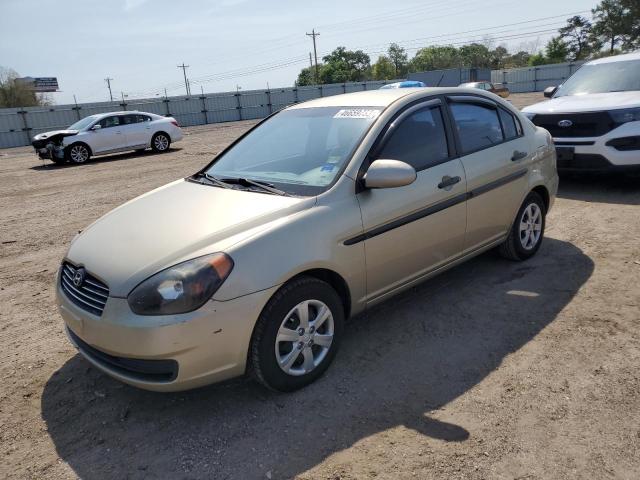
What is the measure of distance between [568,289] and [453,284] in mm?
949

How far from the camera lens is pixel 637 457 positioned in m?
2.51

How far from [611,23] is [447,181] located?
250 ft

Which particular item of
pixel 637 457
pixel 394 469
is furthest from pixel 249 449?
pixel 637 457

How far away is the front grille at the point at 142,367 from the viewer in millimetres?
2754

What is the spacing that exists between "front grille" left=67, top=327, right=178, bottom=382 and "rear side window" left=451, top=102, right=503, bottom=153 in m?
2.81

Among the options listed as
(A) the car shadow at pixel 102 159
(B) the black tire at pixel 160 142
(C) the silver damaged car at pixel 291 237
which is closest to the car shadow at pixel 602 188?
(C) the silver damaged car at pixel 291 237

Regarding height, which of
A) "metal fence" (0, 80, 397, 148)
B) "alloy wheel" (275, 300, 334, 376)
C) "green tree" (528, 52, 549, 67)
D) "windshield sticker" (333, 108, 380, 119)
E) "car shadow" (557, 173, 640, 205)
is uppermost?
"green tree" (528, 52, 549, 67)

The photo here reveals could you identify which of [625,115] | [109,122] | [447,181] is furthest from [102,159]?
[447,181]

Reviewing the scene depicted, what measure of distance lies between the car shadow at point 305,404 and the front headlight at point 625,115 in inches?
157

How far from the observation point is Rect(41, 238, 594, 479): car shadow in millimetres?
2707

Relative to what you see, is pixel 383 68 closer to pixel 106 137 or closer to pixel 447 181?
pixel 106 137

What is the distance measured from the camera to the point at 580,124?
7348 millimetres

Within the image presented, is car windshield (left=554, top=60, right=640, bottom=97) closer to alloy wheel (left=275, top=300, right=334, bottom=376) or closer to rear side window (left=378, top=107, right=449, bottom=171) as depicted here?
rear side window (left=378, top=107, right=449, bottom=171)

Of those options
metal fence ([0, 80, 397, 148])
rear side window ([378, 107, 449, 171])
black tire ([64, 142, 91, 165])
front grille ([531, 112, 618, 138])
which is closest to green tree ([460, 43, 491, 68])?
metal fence ([0, 80, 397, 148])
